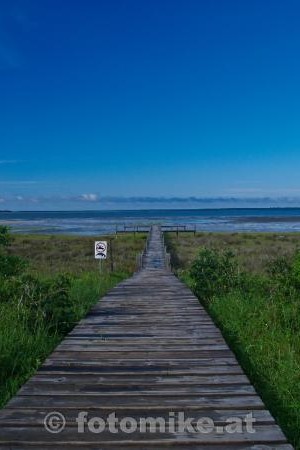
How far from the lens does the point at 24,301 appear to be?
6477 mm

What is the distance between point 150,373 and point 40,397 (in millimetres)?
1095

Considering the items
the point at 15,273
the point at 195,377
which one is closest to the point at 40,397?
the point at 195,377

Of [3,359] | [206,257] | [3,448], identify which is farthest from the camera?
[206,257]

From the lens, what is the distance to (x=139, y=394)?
12.4ft

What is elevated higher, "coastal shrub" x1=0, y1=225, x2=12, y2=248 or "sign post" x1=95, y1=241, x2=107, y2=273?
"coastal shrub" x1=0, y1=225, x2=12, y2=248

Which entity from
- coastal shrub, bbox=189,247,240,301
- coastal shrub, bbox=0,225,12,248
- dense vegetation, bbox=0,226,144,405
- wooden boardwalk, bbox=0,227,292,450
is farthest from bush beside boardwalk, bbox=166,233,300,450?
coastal shrub, bbox=0,225,12,248

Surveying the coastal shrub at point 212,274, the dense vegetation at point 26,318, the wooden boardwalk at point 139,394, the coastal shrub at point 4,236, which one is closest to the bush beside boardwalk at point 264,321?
the coastal shrub at point 212,274

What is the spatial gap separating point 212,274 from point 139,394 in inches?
255

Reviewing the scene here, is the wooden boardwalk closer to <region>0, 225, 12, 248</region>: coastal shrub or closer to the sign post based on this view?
<region>0, 225, 12, 248</region>: coastal shrub

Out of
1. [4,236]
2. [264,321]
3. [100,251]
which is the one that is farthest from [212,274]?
[100,251]

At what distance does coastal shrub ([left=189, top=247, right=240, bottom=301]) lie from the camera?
9531mm

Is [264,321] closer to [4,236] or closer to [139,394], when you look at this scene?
[139,394]

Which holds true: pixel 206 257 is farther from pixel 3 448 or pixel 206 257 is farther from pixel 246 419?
pixel 3 448

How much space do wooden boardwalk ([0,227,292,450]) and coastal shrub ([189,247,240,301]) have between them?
3.12 m
